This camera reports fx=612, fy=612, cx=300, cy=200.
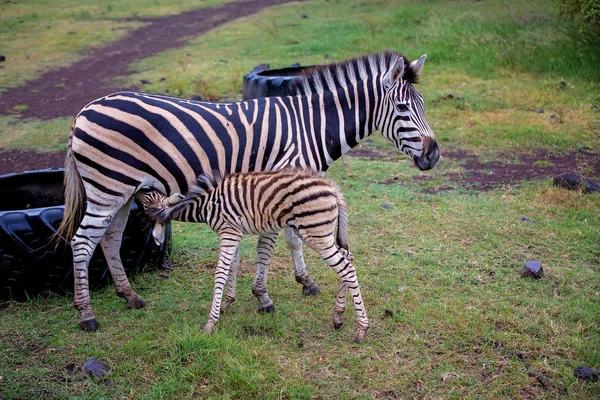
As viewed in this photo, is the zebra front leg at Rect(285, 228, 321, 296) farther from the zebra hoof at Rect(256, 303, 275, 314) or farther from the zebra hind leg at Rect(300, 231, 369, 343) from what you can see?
the zebra hind leg at Rect(300, 231, 369, 343)

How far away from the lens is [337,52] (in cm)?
1502

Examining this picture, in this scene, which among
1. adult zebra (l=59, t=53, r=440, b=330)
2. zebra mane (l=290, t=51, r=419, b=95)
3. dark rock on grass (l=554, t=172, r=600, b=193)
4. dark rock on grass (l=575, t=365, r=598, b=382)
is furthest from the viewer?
dark rock on grass (l=554, t=172, r=600, b=193)

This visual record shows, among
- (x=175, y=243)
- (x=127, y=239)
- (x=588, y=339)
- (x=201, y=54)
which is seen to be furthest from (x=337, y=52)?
(x=588, y=339)

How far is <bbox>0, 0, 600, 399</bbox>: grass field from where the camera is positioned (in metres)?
4.32

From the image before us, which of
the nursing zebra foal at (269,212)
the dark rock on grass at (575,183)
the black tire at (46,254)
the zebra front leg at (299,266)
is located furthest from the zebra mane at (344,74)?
the dark rock on grass at (575,183)

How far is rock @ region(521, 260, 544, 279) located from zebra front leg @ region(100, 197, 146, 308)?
11.6 feet

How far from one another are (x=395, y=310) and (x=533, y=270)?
4.77 ft

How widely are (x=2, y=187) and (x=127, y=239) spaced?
1.72m

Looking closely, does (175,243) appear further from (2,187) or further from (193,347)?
(193,347)

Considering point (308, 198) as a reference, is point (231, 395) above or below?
below

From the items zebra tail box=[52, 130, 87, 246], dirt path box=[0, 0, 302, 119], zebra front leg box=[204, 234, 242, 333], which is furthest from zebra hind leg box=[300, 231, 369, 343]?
dirt path box=[0, 0, 302, 119]

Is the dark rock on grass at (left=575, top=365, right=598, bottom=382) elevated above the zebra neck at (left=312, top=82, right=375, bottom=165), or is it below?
below

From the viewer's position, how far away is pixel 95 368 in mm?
4379

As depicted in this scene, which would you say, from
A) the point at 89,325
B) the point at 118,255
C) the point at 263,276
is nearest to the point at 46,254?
the point at 118,255
